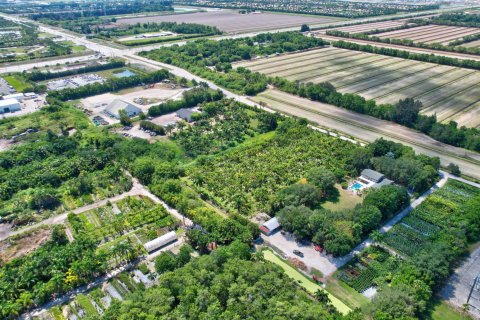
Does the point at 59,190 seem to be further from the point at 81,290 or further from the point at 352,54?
the point at 352,54

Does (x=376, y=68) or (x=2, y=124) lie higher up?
(x=376, y=68)

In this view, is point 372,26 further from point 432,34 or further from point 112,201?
point 112,201

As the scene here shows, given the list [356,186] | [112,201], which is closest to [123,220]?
[112,201]

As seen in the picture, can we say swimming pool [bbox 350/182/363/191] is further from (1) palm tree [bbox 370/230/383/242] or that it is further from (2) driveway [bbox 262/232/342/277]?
(2) driveway [bbox 262/232/342/277]

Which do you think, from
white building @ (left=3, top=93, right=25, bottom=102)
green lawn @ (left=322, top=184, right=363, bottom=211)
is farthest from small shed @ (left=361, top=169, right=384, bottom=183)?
white building @ (left=3, top=93, right=25, bottom=102)

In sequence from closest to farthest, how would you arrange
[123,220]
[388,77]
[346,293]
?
[346,293], [123,220], [388,77]

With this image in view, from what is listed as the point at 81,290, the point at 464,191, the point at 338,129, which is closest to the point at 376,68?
the point at 338,129
